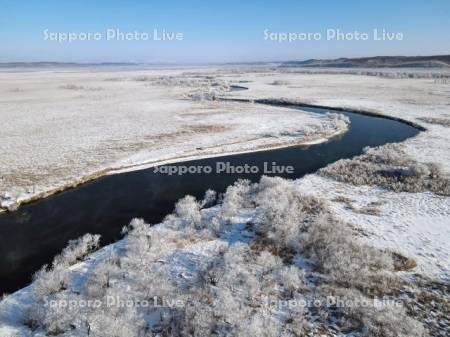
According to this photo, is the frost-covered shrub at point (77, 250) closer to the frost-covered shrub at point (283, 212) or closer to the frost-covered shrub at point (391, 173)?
the frost-covered shrub at point (283, 212)

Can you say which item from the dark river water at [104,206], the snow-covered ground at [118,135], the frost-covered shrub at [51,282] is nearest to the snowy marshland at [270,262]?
the frost-covered shrub at [51,282]

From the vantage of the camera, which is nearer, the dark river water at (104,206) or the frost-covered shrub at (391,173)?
the dark river water at (104,206)

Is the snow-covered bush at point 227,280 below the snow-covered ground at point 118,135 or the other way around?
below

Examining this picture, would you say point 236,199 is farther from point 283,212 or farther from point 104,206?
point 104,206

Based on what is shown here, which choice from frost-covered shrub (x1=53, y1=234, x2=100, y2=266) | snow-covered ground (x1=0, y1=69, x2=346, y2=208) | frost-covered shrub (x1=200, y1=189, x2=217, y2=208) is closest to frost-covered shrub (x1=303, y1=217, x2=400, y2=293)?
frost-covered shrub (x1=200, y1=189, x2=217, y2=208)

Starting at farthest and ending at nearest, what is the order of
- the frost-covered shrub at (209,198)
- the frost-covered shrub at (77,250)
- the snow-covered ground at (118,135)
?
1. the snow-covered ground at (118,135)
2. the frost-covered shrub at (209,198)
3. the frost-covered shrub at (77,250)

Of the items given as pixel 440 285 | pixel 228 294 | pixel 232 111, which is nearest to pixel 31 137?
pixel 232 111

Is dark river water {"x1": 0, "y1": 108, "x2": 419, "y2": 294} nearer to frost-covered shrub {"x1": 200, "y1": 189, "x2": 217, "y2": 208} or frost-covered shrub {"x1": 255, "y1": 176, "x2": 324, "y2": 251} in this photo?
frost-covered shrub {"x1": 200, "y1": 189, "x2": 217, "y2": 208}
